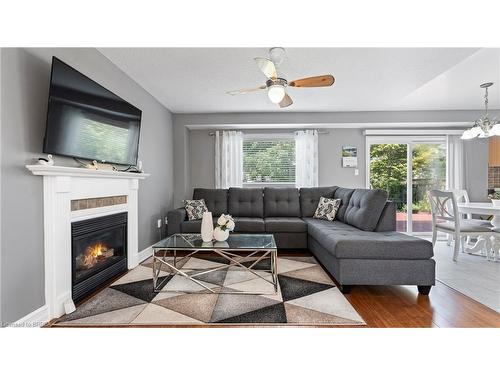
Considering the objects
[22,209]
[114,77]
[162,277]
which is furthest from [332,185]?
[22,209]

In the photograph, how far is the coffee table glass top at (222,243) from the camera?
7.48ft

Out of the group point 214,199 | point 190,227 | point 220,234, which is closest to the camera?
point 220,234

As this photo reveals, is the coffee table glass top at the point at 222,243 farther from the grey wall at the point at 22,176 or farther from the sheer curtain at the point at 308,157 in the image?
the sheer curtain at the point at 308,157

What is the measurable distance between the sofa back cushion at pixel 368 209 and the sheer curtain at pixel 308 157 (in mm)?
1522

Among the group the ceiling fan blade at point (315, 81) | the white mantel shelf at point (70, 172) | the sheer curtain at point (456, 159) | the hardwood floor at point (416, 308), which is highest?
the ceiling fan blade at point (315, 81)

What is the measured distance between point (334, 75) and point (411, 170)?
9.96 ft

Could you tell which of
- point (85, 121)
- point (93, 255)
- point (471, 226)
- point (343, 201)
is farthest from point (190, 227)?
point (471, 226)

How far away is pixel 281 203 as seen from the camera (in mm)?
4379

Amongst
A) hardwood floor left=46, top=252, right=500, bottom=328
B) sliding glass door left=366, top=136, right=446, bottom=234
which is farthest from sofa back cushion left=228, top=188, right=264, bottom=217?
sliding glass door left=366, top=136, right=446, bottom=234

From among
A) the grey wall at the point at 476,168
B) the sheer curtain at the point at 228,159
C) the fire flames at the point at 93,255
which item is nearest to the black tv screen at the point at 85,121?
the fire flames at the point at 93,255

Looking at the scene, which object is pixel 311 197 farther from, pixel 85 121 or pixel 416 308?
pixel 85 121

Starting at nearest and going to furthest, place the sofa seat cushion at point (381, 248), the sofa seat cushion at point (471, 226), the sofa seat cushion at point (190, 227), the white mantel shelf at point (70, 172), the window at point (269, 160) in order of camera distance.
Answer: the white mantel shelf at point (70, 172)
the sofa seat cushion at point (381, 248)
the sofa seat cushion at point (471, 226)
the sofa seat cushion at point (190, 227)
the window at point (269, 160)
